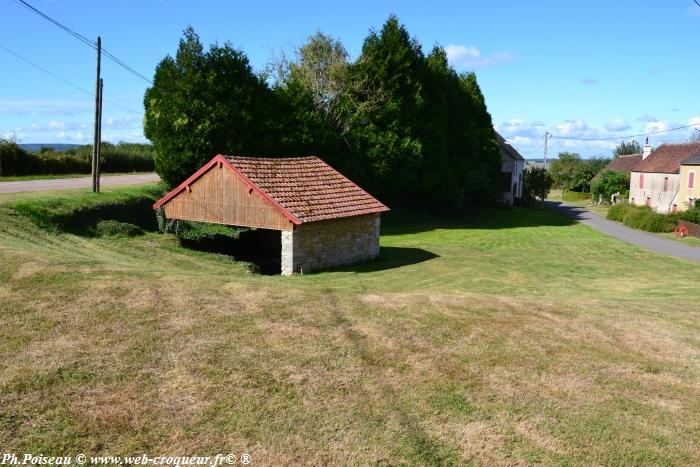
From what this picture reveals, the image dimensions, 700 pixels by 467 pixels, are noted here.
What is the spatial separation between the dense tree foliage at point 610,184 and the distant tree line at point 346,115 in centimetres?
2393

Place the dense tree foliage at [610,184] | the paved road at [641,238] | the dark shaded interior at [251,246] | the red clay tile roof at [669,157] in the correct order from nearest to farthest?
the dark shaded interior at [251,246] < the paved road at [641,238] < the red clay tile roof at [669,157] < the dense tree foliage at [610,184]

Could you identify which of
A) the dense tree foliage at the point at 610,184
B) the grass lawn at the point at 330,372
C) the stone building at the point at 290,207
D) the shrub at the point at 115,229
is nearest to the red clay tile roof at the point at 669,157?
the dense tree foliage at the point at 610,184

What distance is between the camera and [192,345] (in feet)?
32.3

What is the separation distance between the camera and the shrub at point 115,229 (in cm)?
2380

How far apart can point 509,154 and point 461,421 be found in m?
66.1

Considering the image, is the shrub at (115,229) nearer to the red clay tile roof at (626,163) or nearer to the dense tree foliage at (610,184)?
the dense tree foliage at (610,184)

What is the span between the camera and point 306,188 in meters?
23.8

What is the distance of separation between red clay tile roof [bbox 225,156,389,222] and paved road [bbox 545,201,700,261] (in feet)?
64.2

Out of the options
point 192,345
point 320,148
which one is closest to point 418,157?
point 320,148

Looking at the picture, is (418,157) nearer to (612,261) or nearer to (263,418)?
(612,261)

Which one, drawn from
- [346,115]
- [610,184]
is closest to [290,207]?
[346,115]

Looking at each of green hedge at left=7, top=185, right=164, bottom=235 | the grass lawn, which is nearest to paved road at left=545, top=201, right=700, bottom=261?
the grass lawn

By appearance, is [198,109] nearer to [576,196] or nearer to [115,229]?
[115,229]

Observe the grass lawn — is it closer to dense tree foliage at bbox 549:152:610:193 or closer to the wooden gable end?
the wooden gable end
